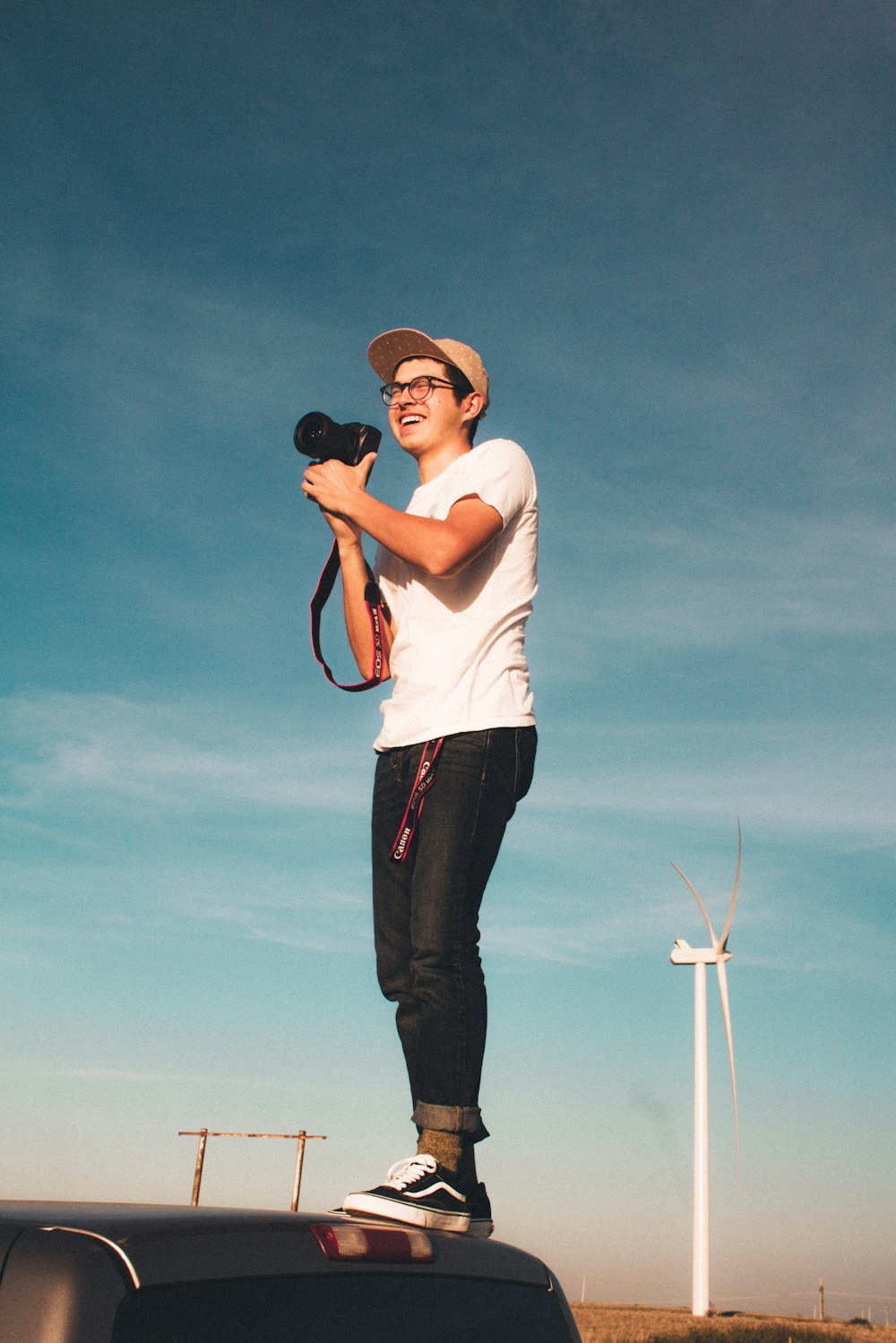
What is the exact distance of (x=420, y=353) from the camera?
16.2 feet

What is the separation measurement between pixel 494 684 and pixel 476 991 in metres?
1.02

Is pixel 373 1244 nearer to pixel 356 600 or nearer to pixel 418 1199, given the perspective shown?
pixel 418 1199

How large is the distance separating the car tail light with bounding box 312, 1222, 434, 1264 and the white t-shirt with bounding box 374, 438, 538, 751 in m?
2.06

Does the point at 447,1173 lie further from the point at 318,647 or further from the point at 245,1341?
the point at 318,647

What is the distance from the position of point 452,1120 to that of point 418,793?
3.35 ft

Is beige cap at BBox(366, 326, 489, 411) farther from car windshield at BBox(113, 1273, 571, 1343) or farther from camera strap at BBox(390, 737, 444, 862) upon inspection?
car windshield at BBox(113, 1273, 571, 1343)

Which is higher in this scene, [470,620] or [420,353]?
[420,353]

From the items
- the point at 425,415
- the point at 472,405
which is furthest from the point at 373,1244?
the point at 472,405

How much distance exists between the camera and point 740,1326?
629 inches

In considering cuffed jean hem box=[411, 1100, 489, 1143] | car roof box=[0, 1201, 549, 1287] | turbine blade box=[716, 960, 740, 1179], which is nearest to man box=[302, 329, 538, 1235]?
cuffed jean hem box=[411, 1100, 489, 1143]

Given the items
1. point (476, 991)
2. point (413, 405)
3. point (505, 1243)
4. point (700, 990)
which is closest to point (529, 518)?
point (413, 405)

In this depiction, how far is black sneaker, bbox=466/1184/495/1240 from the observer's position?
3.36m

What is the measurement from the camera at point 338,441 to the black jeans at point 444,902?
111 cm

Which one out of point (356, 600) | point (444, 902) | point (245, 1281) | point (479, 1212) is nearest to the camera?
point (245, 1281)
